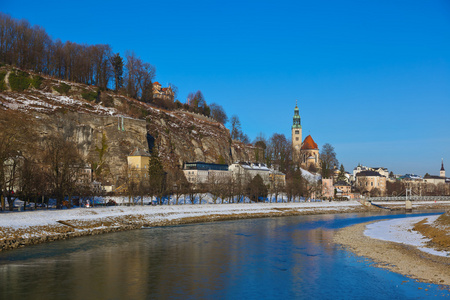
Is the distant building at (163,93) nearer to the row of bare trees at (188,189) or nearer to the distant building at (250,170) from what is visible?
the distant building at (250,170)

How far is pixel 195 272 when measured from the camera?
911 inches

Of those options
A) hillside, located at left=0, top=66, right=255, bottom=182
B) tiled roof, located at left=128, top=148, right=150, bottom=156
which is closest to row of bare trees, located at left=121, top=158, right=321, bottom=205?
tiled roof, located at left=128, top=148, right=150, bottom=156

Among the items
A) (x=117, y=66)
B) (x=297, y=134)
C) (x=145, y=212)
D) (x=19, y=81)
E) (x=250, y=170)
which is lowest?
(x=145, y=212)

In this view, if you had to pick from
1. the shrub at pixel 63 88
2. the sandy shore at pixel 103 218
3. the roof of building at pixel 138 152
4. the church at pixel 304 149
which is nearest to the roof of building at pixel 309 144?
the church at pixel 304 149

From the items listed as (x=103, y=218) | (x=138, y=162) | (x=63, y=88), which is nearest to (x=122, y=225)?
(x=103, y=218)

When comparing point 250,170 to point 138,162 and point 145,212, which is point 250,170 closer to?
point 138,162

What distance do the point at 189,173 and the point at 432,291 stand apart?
88.2 m

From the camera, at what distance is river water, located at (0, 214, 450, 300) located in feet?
61.5

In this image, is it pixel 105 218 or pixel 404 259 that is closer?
pixel 404 259

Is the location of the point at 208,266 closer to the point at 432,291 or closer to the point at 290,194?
the point at 432,291

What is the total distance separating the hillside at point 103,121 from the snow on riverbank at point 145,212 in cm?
A: 3021

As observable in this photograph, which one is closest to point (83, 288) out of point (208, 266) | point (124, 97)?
point (208, 266)

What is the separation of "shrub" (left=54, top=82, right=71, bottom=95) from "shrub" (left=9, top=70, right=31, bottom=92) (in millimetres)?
6882

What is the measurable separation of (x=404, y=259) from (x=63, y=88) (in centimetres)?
9766
